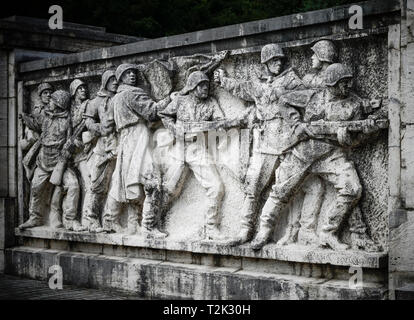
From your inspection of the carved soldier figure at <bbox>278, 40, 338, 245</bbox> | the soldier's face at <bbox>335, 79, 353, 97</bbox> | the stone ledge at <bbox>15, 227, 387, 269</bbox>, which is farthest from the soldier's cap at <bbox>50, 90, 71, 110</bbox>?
the soldier's face at <bbox>335, 79, 353, 97</bbox>

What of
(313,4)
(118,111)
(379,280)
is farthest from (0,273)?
(313,4)

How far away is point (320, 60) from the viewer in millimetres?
6980

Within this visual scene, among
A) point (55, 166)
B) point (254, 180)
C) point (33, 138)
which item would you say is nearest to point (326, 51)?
point (254, 180)

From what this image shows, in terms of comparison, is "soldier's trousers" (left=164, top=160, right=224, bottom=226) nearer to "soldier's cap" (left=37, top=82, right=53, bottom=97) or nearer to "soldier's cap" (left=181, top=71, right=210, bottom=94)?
"soldier's cap" (left=181, top=71, right=210, bottom=94)

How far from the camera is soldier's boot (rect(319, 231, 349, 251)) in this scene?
6.79m

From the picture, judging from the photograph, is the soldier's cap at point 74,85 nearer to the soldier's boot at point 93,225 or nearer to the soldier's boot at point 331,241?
the soldier's boot at point 93,225

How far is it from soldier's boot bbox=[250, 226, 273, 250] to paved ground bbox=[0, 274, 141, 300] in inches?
75.5

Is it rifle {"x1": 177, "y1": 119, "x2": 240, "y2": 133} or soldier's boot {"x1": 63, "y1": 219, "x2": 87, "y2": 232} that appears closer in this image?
rifle {"x1": 177, "y1": 119, "x2": 240, "y2": 133}

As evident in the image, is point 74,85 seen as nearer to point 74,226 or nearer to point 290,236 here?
point 74,226

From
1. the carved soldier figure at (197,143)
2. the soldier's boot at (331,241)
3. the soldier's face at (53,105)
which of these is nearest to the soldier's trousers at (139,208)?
the carved soldier figure at (197,143)

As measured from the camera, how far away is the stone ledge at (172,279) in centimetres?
687

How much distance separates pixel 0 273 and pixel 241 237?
15.2 ft

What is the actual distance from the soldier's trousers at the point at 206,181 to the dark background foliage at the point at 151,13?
971 cm

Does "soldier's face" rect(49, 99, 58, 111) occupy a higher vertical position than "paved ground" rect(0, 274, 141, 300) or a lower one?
higher
